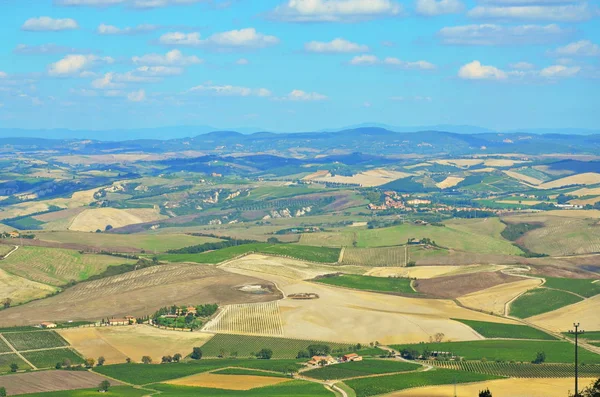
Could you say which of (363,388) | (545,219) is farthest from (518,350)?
(545,219)

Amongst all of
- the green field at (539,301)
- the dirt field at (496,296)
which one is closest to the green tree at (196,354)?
the dirt field at (496,296)

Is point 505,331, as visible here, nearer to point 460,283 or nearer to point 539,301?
point 539,301

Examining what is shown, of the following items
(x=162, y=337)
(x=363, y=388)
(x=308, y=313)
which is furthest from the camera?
(x=308, y=313)

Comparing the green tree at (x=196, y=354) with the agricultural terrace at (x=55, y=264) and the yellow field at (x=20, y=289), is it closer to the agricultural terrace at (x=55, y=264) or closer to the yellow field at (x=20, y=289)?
the yellow field at (x=20, y=289)

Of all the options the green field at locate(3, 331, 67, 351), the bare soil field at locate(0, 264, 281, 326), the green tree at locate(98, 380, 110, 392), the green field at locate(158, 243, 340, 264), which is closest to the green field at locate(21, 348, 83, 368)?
the green field at locate(3, 331, 67, 351)

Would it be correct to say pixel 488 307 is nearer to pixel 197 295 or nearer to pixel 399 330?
pixel 399 330

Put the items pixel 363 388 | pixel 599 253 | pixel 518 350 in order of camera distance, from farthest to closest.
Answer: pixel 599 253 → pixel 518 350 → pixel 363 388
